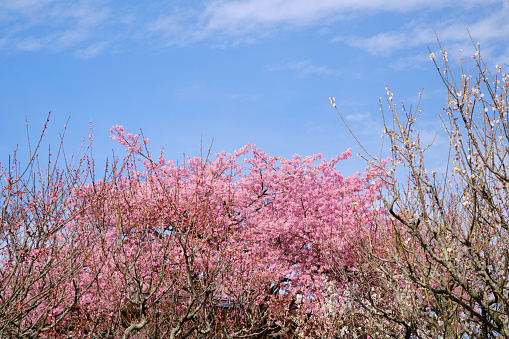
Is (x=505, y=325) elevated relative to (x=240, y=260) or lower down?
lower down

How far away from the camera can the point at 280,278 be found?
1683cm

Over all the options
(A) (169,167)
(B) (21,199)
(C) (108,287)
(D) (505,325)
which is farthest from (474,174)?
(A) (169,167)

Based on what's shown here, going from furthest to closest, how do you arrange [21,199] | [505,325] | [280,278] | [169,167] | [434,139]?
[169,167] → [280,278] → [21,199] → [434,139] → [505,325]

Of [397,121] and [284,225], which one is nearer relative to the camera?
[397,121]

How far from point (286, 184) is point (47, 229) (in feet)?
41.5

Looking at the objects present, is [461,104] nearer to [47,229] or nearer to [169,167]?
[47,229]

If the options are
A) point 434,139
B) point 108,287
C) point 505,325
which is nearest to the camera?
point 505,325

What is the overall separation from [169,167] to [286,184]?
6.17 m

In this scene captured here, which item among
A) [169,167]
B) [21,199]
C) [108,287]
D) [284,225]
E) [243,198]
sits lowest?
[108,287]

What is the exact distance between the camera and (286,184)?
2106 cm

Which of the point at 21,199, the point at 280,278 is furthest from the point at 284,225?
the point at 21,199

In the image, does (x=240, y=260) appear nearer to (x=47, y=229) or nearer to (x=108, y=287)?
(x=108, y=287)

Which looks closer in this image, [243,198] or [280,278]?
[280,278]

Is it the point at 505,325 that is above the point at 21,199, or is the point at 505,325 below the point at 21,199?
below
